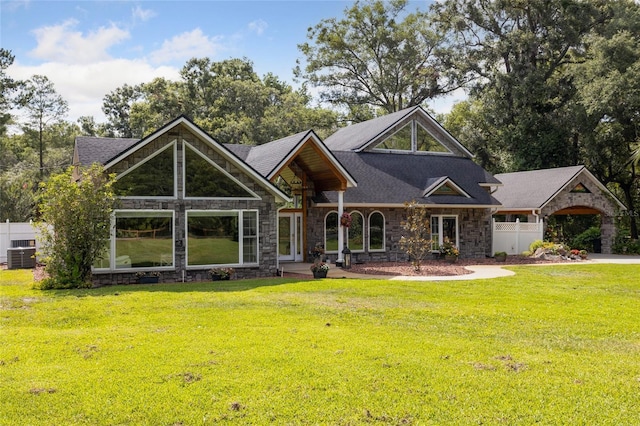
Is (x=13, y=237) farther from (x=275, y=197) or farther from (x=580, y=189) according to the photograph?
(x=580, y=189)

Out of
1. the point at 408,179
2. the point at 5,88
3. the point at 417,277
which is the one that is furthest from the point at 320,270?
the point at 5,88

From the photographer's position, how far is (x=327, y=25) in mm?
45000

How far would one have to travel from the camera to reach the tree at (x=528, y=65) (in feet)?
113

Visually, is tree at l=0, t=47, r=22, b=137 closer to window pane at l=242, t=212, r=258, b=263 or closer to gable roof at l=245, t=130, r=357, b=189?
gable roof at l=245, t=130, r=357, b=189

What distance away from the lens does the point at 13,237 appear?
21.2 metres

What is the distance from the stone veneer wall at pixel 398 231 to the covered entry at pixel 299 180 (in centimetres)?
47

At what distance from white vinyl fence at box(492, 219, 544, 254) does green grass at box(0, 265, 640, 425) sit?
12693mm

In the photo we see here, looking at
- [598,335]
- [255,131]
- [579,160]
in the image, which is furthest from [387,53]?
[598,335]

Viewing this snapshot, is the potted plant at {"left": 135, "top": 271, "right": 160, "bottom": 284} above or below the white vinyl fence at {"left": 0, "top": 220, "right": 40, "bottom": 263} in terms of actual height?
Result: below

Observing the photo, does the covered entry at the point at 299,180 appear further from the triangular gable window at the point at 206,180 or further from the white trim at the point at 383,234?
the white trim at the point at 383,234

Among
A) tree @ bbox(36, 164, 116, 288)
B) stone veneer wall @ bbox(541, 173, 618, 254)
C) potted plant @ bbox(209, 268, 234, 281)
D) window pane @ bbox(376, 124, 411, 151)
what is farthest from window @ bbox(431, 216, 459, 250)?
tree @ bbox(36, 164, 116, 288)

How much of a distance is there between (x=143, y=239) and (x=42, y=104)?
3772 cm

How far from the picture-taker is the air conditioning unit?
18.6m

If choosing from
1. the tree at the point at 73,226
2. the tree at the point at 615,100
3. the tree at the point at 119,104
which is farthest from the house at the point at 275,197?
the tree at the point at 119,104
